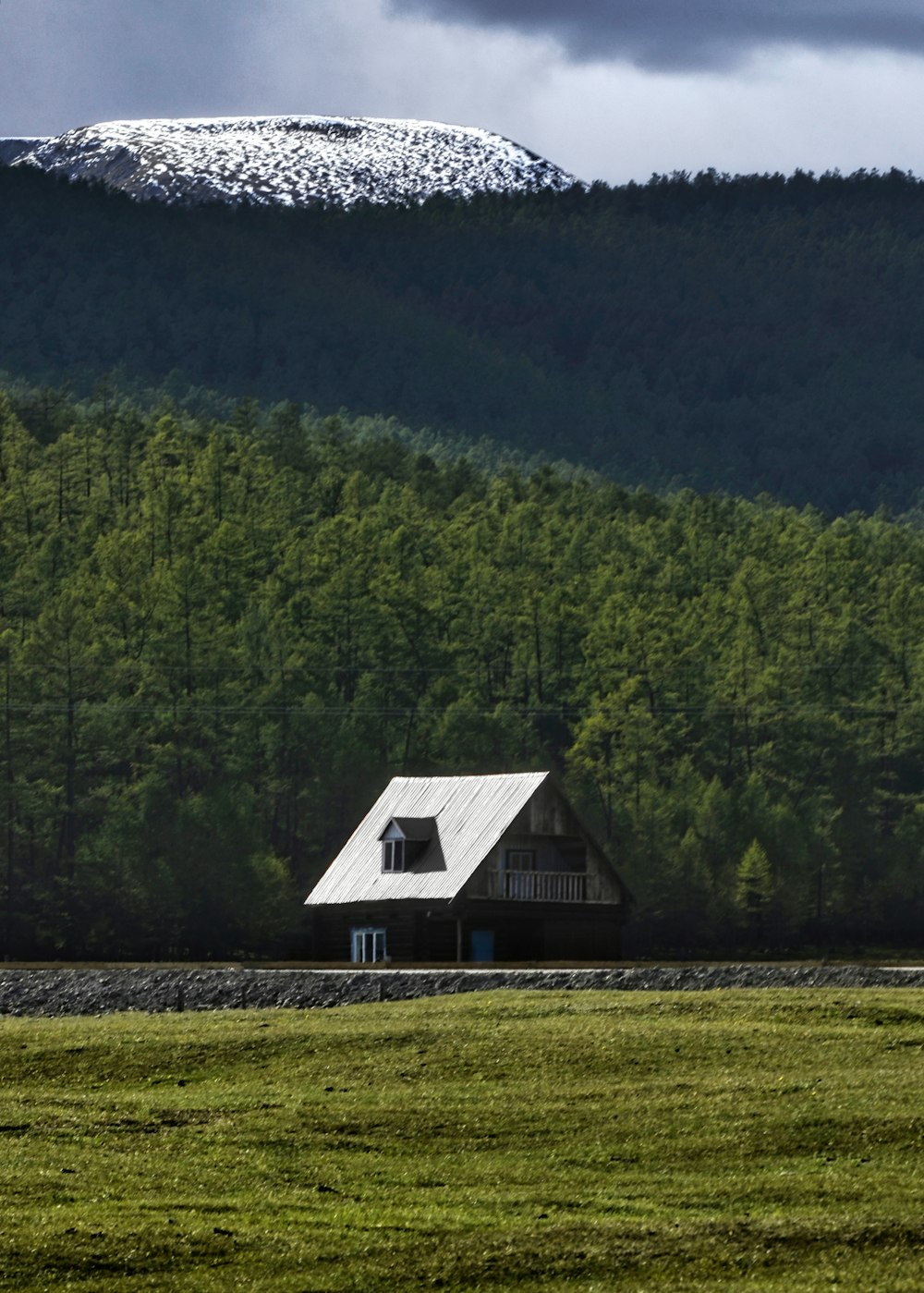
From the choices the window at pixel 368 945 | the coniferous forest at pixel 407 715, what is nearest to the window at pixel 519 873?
the window at pixel 368 945

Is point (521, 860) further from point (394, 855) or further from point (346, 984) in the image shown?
point (346, 984)

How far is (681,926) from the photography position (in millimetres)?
105625

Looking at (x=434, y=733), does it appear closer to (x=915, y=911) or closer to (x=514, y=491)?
(x=915, y=911)

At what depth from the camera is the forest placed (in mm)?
102125

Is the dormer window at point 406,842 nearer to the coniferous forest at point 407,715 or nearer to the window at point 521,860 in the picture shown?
the window at point 521,860

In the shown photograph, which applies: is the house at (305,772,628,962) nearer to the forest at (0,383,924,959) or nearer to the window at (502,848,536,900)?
the window at (502,848,536,900)

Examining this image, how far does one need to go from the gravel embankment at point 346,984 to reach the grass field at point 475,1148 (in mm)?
4673

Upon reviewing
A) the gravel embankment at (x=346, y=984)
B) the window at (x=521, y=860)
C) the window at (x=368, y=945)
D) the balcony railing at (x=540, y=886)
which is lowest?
the window at (x=368, y=945)

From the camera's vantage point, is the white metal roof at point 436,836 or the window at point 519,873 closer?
the white metal roof at point 436,836

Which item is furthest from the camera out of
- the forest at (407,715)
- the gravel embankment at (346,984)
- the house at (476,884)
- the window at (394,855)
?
the forest at (407,715)

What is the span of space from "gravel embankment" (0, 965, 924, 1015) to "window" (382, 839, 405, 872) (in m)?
19.4

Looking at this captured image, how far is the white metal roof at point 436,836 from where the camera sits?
59750 millimetres

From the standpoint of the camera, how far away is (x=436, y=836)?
6162 centimetres

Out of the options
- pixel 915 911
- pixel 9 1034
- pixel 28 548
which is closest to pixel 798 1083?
pixel 9 1034
